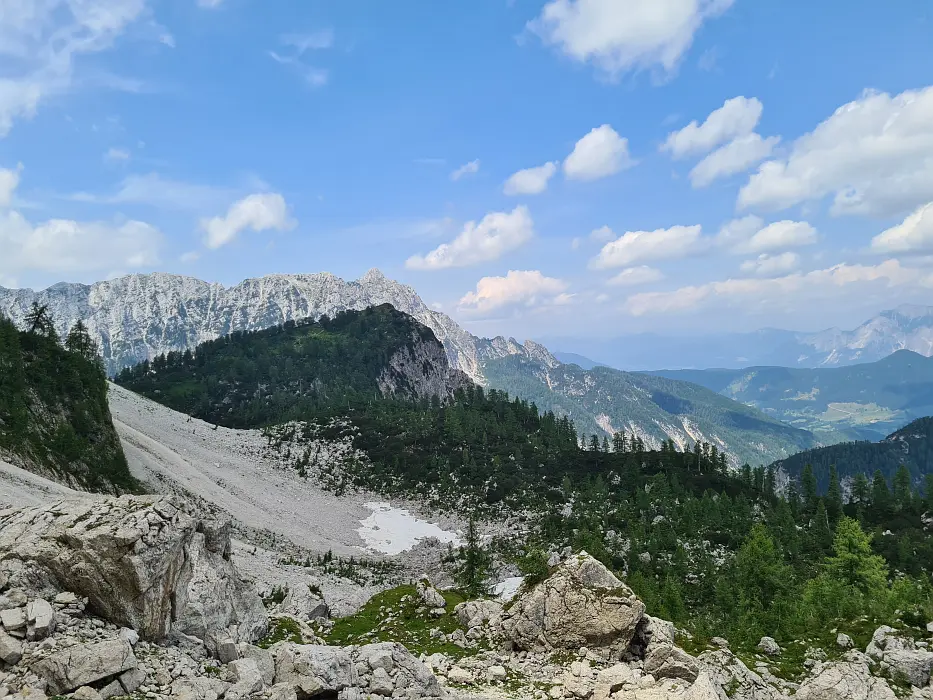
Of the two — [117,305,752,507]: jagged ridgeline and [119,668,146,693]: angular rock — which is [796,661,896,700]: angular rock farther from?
[117,305,752,507]: jagged ridgeline

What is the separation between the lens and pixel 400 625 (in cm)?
3144

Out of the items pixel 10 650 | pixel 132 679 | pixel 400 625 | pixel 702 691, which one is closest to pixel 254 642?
pixel 132 679

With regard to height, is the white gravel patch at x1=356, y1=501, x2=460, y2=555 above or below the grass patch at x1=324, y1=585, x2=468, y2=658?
below

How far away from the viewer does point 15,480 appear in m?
40.6

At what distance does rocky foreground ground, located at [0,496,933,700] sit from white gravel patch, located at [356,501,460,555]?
187 ft

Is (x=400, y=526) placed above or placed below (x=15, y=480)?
below

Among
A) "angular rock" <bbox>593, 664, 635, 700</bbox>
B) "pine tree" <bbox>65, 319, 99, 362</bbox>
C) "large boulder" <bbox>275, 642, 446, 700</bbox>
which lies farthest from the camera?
"pine tree" <bbox>65, 319, 99, 362</bbox>

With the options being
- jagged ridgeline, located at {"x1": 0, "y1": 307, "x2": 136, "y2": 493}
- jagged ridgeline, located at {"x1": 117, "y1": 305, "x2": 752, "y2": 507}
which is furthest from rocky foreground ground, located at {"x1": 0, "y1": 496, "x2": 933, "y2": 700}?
jagged ridgeline, located at {"x1": 117, "y1": 305, "x2": 752, "y2": 507}

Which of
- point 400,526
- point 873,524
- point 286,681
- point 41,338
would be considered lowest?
point 400,526

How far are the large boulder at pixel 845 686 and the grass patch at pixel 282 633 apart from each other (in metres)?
23.2

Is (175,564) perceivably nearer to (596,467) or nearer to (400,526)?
(400,526)

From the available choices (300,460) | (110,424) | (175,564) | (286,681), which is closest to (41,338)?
(110,424)

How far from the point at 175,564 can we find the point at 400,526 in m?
78.3

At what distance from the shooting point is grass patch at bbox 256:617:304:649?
78.6 ft
